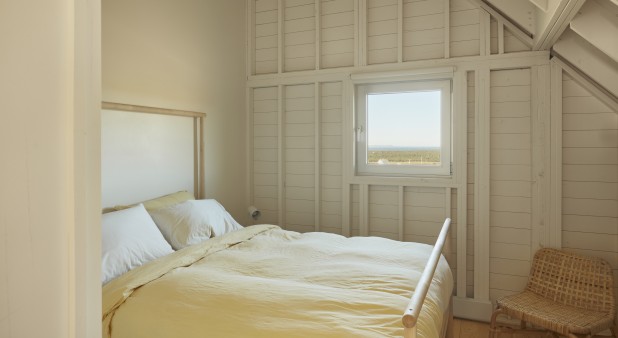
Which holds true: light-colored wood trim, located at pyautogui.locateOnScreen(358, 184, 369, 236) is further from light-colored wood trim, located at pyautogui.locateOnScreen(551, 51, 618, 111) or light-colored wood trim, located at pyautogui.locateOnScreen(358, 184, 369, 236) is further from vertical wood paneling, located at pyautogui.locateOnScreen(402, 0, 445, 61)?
light-colored wood trim, located at pyautogui.locateOnScreen(551, 51, 618, 111)

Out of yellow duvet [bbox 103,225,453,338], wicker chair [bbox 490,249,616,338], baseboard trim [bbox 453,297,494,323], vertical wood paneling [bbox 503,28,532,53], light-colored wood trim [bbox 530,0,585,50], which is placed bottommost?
baseboard trim [bbox 453,297,494,323]

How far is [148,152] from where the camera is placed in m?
2.81

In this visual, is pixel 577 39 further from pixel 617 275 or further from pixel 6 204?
pixel 6 204

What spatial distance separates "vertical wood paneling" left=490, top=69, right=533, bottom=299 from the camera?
2.88 m

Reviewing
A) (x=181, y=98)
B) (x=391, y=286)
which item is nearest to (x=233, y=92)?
(x=181, y=98)

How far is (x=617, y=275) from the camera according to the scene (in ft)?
8.69

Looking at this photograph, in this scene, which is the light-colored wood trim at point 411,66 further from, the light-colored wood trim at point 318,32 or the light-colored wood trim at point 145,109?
the light-colored wood trim at point 145,109

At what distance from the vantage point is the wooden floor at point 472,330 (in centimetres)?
274

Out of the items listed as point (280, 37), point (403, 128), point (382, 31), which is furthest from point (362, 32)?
point (403, 128)

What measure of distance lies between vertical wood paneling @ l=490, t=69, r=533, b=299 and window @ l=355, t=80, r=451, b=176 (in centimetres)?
38

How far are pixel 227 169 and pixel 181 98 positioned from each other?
80cm

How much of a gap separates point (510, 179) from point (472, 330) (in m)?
1.15

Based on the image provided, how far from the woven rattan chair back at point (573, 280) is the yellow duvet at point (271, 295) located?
3.27ft

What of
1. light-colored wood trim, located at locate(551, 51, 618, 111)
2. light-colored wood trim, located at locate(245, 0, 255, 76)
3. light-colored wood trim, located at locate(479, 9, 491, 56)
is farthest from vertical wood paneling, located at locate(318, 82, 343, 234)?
light-colored wood trim, located at locate(551, 51, 618, 111)
